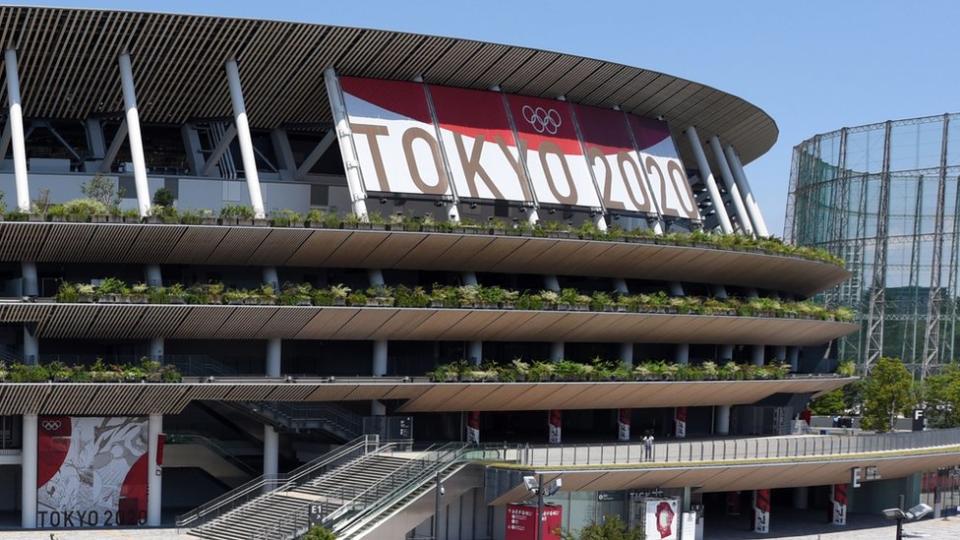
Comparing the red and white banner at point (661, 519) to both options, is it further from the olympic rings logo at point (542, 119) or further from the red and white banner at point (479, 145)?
the olympic rings logo at point (542, 119)

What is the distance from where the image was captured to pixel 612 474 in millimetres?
59531

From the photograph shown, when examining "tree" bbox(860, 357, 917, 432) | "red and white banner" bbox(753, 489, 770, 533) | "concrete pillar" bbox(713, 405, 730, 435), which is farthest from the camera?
"tree" bbox(860, 357, 917, 432)

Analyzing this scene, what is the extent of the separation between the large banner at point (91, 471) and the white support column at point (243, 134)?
1032cm

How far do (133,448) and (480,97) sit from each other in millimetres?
23794

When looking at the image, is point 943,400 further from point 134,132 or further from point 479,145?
point 134,132

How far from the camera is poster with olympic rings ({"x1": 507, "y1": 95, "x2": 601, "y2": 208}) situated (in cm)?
7106

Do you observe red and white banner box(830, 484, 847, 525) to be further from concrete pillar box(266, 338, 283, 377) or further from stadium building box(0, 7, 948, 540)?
concrete pillar box(266, 338, 283, 377)

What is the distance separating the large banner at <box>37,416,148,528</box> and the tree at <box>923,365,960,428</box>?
178ft

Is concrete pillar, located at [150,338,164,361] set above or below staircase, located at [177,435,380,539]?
above

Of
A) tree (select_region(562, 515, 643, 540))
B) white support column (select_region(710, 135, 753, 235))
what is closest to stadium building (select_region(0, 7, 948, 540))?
white support column (select_region(710, 135, 753, 235))

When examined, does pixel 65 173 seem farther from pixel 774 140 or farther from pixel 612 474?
pixel 774 140

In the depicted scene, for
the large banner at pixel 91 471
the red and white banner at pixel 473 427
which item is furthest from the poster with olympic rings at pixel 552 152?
the large banner at pixel 91 471

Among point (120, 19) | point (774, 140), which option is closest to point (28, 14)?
point (120, 19)

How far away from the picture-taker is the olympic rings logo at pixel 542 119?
237 ft
